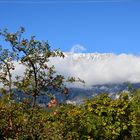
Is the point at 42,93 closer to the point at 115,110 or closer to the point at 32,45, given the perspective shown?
the point at 32,45

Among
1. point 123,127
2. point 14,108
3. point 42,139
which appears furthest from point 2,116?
point 123,127

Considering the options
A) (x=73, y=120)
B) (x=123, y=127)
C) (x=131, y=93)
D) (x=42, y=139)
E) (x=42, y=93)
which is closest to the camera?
(x=42, y=139)

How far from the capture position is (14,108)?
2416 centimetres

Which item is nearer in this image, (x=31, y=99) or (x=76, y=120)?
(x=31, y=99)

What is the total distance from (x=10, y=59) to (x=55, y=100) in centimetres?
318

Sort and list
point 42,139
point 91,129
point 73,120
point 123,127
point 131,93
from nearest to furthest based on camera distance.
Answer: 1. point 42,139
2. point 73,120
3. point 91,129
4. point 123,127
5. point 131,93

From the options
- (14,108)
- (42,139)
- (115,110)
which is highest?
(115,110)

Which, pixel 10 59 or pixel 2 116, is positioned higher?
pixel 10 59

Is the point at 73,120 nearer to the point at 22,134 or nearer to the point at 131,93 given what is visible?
the point at 22,134

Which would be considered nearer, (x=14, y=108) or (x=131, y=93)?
(x=14, y=108)

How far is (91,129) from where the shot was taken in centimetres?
3281

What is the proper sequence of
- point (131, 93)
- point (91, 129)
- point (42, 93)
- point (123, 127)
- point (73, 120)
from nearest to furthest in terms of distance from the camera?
point (42, 93)
point (73, 120)
point (91, 129)
point (123, 127)
point (131, 93)

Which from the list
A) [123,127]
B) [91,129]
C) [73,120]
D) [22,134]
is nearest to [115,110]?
[123,127]

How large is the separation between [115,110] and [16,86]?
12270 mm
